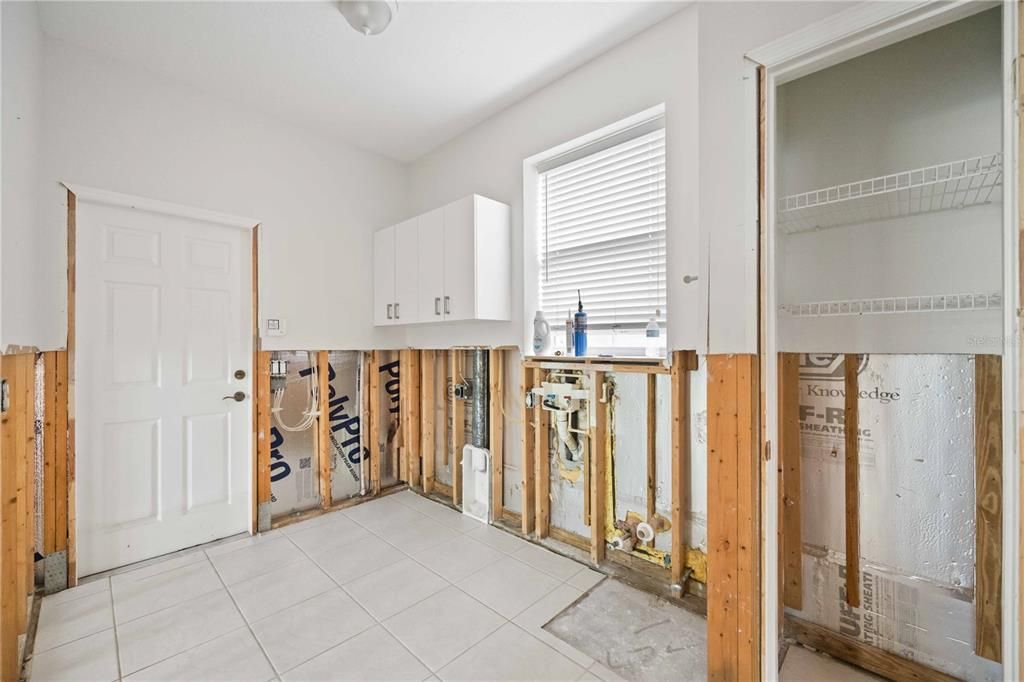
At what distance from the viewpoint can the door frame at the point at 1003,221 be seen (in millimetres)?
1063

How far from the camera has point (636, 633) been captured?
1.90m

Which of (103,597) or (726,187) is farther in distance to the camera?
(103,597)

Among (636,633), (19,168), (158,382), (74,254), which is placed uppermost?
(19,168)

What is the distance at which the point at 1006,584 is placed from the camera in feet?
3.53

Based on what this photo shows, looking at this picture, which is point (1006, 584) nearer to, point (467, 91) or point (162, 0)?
point (467, 91)

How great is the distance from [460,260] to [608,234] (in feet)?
3.16

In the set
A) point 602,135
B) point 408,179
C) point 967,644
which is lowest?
point 967,644

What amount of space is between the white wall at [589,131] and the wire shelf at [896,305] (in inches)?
17.4

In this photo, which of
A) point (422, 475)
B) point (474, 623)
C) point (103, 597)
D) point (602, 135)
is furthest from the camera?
point (422, 475)

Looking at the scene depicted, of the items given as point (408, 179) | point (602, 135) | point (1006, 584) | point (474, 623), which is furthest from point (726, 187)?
point (408, 179)

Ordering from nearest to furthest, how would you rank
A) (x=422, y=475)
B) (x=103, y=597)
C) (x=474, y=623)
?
(x=474, y=623), (x=103, y=597), (x=422, y=475)

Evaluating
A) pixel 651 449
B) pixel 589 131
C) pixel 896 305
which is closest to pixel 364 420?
pixel 651 449

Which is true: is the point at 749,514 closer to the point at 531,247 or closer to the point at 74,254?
the point at 531,247

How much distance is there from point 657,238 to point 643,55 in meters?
0.94
